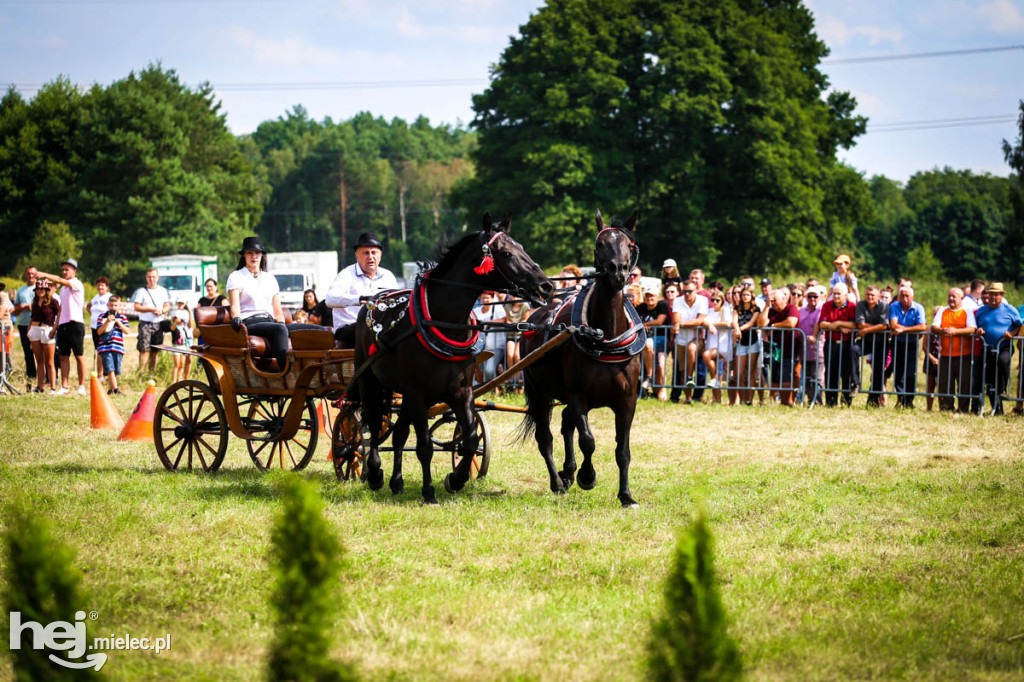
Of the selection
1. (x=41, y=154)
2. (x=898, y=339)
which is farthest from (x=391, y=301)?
(x=41, y=154)

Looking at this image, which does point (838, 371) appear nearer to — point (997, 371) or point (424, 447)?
point (997, 371)

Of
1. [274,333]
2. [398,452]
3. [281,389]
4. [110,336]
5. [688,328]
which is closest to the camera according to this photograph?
[398,452]

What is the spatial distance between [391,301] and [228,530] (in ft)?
8.45

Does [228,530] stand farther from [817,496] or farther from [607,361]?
[817,496]

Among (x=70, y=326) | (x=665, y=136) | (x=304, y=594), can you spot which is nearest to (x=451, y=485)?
(x=304, y=594)

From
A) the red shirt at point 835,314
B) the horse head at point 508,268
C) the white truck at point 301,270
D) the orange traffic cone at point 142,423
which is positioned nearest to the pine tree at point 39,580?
the horse head at point 508,268

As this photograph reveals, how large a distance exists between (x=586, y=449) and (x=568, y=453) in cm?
70

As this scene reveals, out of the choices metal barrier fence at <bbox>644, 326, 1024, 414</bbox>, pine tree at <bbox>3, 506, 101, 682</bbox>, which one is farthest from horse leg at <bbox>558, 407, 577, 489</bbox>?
metal barrier fence at <bbox>644, 326, 1024, 414</bbox>

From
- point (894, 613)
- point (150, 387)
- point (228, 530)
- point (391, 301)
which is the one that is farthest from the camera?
A: point (150, 387)

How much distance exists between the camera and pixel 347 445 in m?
9.39

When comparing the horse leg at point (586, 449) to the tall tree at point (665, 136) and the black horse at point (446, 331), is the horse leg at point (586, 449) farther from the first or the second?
the tall tree at point (665, 136)

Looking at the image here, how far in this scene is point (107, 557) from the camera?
6246 millimetres

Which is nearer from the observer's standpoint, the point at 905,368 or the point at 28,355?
the point at 905,368

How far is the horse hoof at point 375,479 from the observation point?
8800 millimetres
